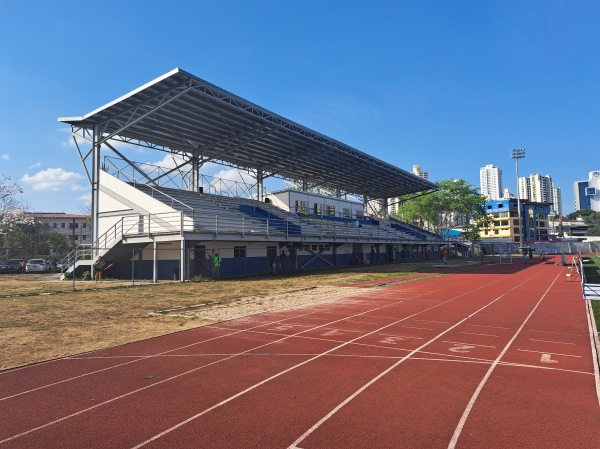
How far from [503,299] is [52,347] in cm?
1588

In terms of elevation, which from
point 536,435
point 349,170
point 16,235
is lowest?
point 536,435

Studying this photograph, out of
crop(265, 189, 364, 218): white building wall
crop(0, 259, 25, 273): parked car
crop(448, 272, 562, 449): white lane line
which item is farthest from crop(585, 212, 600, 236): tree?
crop(0, 259, 25, 273): parked car

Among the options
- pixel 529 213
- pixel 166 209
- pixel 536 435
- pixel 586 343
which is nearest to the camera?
pixel 536 435

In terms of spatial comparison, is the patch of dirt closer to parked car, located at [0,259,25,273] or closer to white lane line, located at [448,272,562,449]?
white lane line, located at [448,272,562,449]

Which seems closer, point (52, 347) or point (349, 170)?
point (52, 347)

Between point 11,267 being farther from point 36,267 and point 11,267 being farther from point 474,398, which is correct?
point 474,398

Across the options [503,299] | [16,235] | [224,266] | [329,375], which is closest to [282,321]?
[329,375]

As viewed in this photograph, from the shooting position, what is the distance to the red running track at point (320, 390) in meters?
4.55

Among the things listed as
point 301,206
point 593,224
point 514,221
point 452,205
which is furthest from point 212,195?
point 593,224

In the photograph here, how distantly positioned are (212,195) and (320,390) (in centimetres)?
3272

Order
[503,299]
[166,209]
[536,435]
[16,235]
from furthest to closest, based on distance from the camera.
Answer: [16,235], [166,209], [503,299], [536,435]

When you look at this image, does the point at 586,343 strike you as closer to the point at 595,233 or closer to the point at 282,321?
the point at 282,321

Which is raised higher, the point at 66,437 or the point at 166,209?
the point at 166,209

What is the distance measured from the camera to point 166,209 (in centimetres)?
2658
